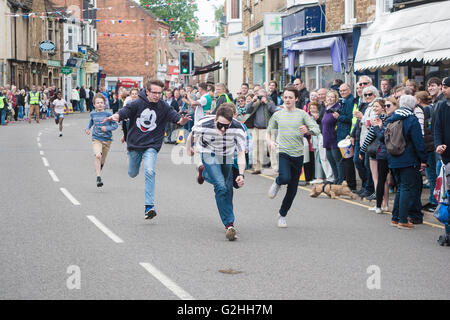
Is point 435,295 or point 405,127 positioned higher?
point 405,127

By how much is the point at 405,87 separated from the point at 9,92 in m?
36.1

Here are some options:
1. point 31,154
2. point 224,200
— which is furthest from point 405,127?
point 31,154

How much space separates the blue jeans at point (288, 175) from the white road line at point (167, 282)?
3.30 meters

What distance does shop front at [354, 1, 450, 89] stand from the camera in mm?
14766

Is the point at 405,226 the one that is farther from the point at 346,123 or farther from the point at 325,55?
the point at 325,55

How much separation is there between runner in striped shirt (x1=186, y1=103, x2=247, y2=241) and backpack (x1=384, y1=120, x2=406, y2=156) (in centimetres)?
204

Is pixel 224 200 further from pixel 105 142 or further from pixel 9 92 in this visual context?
pixel 9 92

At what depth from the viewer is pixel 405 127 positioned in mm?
10602

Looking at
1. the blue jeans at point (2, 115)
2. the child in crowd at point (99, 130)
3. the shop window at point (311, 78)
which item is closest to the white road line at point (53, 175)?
the child in crowd at point (99, 130)

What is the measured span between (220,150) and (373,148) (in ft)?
10.5

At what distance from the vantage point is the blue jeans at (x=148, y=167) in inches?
437

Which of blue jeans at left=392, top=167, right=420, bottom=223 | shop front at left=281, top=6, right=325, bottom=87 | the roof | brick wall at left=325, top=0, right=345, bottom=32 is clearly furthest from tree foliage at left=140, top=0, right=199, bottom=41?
blue jeans at left=392, top=167, right=420, bottom=223

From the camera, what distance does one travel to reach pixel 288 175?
10891 millimetres

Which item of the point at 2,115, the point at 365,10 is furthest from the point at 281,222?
the point at 2,115
